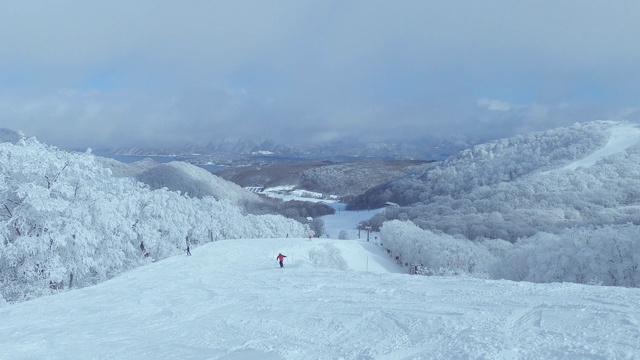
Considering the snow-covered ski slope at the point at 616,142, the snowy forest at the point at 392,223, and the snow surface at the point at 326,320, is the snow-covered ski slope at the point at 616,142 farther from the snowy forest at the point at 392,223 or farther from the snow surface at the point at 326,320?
the snow surface at the point at 326,320

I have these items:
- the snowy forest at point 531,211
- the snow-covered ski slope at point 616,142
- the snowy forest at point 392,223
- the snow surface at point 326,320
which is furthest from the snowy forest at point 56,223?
the snow-covered ski slope at point 616,142

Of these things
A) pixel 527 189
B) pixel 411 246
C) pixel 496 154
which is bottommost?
pixel 411 246

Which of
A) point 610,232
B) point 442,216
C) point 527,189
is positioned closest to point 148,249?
point 610,232

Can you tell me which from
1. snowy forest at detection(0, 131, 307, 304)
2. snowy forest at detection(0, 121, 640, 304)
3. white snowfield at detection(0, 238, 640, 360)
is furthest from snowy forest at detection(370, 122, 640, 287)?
snowy forest at detection(0, 131, 307, 304)

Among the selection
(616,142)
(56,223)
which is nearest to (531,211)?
(616,142)

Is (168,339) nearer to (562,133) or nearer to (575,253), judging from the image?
(575,253)

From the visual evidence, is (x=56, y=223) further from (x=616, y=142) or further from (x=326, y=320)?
(x=616, y=142)
